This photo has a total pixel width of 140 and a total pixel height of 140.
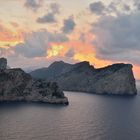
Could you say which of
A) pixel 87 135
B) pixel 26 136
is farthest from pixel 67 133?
pixel 26 136

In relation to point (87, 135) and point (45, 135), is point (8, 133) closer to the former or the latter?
point (45, 135)

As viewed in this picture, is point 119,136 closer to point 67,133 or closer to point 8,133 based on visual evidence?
point 67,133

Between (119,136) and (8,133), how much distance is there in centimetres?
6021

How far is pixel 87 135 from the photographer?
640ft

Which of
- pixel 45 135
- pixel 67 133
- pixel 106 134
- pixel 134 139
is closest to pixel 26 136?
pixel 45 135

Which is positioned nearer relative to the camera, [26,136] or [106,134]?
[26,136]

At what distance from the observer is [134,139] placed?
626ft

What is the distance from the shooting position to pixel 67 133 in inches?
7844

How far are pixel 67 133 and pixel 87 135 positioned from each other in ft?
38.3

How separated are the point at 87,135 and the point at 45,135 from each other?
75.3ft

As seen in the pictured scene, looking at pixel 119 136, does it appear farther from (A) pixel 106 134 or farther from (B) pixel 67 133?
(B) pixel 67 133

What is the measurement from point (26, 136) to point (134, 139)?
57.2 metres

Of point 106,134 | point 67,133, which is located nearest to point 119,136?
point 106,134

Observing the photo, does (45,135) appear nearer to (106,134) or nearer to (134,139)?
(106,134)
